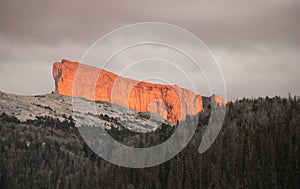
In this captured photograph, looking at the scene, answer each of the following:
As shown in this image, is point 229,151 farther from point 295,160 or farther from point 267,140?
point 295,160

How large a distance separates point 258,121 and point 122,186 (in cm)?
5817

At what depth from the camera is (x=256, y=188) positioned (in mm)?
132750

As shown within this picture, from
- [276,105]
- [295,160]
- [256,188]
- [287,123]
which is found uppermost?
[276,105]

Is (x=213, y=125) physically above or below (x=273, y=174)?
above

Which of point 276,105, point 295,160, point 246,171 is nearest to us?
point 295,160

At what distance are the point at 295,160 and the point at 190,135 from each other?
218 ft

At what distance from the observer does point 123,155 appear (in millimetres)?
198125

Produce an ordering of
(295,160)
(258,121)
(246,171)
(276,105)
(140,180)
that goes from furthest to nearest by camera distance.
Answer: (276,105), (258,121), (140,180), (246,171), (295,160)

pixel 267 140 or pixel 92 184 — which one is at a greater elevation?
pixel 267 140

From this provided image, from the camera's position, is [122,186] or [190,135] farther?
[190,135]

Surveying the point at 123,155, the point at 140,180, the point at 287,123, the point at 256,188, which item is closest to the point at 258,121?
the point at 287,123

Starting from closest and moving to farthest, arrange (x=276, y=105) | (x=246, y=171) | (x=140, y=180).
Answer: (x=246, y=171)
(x=140, y=180)
(x=276, y=105)

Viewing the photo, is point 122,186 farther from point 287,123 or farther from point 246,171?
point 287,123

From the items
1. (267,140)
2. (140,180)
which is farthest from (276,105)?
(140,180)
